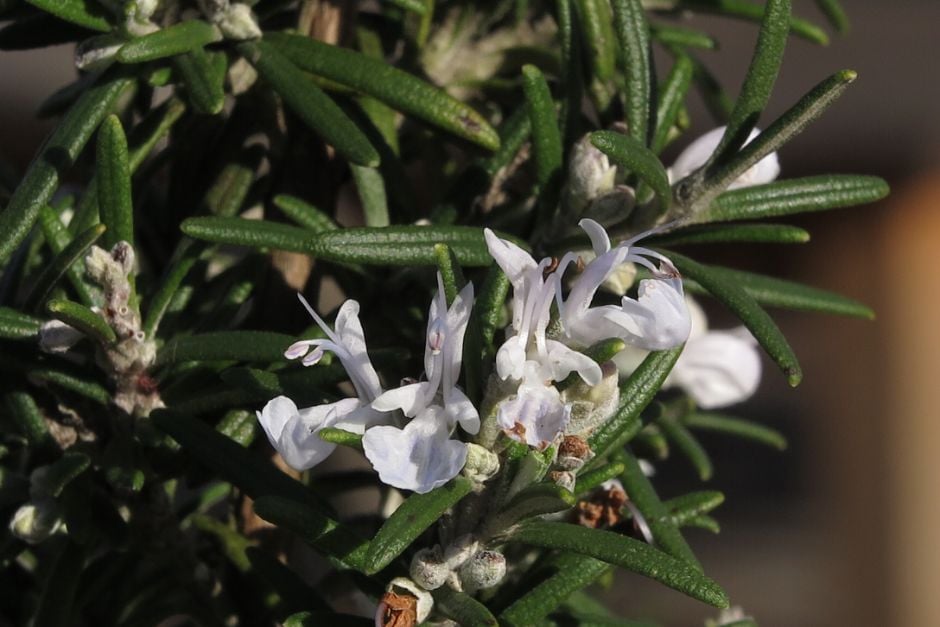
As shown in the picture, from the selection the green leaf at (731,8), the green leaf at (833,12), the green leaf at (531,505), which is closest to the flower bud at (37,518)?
the green leaf at (531,505)

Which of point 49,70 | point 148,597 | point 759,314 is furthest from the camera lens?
point 49,70

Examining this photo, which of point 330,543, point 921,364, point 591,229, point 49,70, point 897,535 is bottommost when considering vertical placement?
point 897,535

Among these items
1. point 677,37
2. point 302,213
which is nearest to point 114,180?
point 302,213

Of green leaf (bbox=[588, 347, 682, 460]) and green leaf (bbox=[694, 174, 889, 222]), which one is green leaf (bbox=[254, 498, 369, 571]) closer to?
green leaf (bbox=[588, 347, 682, 460])

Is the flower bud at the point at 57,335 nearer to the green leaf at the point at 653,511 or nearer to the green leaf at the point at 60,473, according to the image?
the green leaf at the point at 60,473

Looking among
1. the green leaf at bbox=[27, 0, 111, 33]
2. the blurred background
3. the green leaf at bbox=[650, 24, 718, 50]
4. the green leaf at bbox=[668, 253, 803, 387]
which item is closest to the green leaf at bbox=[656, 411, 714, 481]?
the green leaf at bbox=[668, 253, 803, 387]

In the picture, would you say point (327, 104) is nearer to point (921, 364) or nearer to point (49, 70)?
point (49, 70)

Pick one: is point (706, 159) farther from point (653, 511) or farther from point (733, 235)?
point (653, 511)

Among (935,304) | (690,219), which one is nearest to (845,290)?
(935,304)
